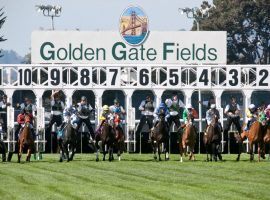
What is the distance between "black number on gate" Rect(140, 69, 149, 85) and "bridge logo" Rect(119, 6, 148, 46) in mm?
4403

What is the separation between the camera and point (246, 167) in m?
36.2

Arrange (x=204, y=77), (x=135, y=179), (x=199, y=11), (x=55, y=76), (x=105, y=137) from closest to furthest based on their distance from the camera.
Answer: (x=135, y=179)
(x=105, y=137)
(x=55, y=76)
(x=204, y=77)
(x=199, y=11)

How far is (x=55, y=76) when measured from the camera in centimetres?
5500

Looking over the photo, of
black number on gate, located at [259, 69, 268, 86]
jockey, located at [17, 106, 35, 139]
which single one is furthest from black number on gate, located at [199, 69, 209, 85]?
jockey, located at [17, 106, 35, 139]

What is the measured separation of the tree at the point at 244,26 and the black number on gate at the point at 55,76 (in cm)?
5695

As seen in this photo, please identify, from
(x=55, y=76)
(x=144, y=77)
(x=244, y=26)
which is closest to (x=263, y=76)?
(x=144, y=77)

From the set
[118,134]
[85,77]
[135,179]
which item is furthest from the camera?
[85,77]

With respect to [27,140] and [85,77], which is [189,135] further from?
[85,77]

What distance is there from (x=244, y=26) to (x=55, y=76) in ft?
196

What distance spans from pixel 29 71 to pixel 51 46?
13.9 ft

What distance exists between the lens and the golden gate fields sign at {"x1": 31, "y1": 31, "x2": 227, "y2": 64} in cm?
5866

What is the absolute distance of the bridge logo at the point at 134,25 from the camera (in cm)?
5891

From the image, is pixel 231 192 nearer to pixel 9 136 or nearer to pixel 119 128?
pixel 119 128

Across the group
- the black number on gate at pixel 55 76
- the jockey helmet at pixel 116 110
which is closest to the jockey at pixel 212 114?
the jockey helmet at pixel 116 110
